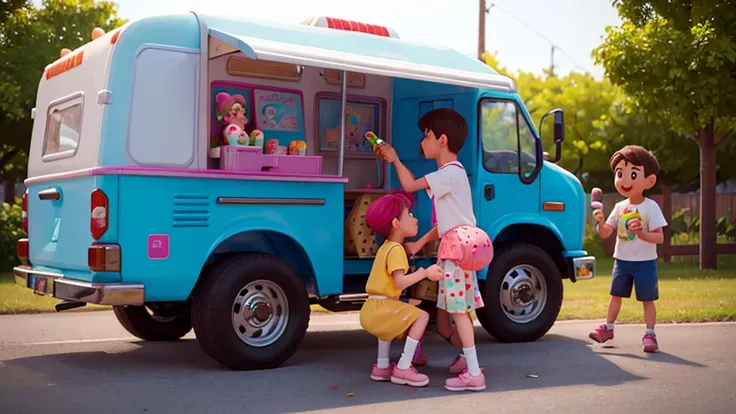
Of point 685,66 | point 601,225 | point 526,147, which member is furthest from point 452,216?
point 685,66

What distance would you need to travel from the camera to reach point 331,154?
9.26 m

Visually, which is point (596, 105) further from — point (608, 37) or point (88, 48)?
point (88, 48)

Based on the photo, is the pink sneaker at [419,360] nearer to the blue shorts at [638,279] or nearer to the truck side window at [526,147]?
the blue shorts at [638,279]

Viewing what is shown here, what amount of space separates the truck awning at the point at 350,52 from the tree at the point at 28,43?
43.8 ft

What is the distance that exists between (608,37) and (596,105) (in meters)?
17.3

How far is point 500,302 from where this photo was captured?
928cm

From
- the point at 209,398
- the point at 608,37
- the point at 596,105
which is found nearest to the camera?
the point at 209,398

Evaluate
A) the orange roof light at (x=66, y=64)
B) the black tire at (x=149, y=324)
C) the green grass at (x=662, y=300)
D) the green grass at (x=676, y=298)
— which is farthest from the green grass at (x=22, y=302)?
the green grass at (x=676, y=298)

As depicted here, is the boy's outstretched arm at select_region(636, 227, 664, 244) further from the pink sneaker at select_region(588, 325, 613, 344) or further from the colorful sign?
the colorful sign

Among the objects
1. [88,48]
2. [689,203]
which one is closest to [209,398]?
[88,48]

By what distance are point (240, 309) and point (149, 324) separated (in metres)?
2.10

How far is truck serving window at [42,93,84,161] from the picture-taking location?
7.86 m

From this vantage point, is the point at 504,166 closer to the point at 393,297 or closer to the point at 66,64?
the point at 393,297

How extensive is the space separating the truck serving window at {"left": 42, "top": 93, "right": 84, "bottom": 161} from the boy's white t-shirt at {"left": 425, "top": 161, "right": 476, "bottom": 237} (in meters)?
2.83
